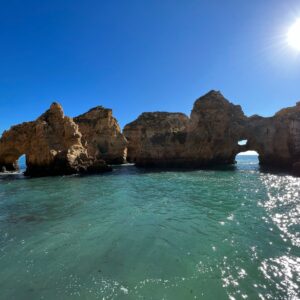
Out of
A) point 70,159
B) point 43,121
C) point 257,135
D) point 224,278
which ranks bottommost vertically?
point 224,278

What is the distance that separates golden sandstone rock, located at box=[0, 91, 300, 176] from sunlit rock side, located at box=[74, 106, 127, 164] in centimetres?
320

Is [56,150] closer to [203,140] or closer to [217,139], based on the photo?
[203,140]

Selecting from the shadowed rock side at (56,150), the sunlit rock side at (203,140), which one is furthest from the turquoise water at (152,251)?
the sunlit rock side at (203,140)

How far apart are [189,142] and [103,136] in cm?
2605

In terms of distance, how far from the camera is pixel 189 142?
Result: 5009cm

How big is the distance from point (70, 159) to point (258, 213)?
3203cm

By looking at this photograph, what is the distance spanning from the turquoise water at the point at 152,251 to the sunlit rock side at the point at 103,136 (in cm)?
4952

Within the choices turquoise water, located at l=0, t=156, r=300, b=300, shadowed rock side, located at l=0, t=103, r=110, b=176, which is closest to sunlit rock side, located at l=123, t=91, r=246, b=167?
shadowed rock side, located at l=0, t=103, r=110, b=176

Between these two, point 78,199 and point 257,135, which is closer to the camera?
point 78,199

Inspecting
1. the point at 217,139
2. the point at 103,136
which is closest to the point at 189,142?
the point at 217,139

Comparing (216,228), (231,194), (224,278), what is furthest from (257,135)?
(224,278)

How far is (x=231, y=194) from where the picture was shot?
60.1ft

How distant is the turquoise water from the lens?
599cm

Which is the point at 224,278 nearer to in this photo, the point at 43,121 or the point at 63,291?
the point at 63,291
